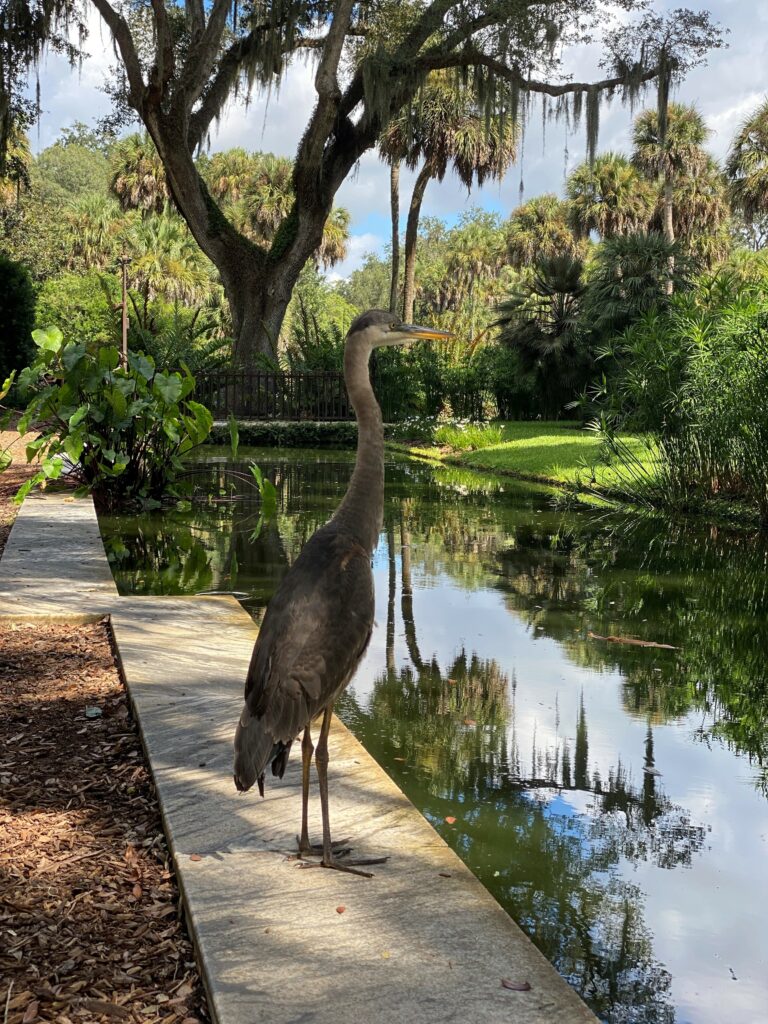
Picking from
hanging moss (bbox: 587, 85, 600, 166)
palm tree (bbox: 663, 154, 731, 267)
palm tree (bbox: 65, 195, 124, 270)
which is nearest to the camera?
hanging moss (bbox: 587, 85, 600, 166)

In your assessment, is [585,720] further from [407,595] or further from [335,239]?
[335,239]

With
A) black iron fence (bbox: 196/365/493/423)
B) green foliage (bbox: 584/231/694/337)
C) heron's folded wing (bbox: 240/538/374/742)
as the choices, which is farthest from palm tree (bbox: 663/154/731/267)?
heron's folded wing (bbox: 240/538/374/742)

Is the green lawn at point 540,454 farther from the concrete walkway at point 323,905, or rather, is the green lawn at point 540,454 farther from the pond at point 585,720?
the concrete walkway at point 323,905

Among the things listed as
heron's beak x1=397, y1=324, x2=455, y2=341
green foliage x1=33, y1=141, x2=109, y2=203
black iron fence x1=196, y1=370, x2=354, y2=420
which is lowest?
heron's beak x1=397, y1=324, x2=455, y2=341

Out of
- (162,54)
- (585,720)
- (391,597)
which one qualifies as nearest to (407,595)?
(391,597)

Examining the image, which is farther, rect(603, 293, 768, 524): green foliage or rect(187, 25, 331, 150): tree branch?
rect(187, 25, 331, 150): tree branch

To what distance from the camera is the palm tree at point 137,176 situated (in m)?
43.5

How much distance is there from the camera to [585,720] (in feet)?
16.3

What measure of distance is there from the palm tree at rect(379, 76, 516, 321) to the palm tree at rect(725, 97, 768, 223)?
957cm

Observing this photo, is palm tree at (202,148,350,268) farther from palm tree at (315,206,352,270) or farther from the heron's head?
the heron's head

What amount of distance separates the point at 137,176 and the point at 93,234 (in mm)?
5245

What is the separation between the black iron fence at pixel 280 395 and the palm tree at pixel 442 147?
8.50 meters

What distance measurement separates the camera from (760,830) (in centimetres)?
382

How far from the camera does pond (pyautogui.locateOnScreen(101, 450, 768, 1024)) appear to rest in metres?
3.03
